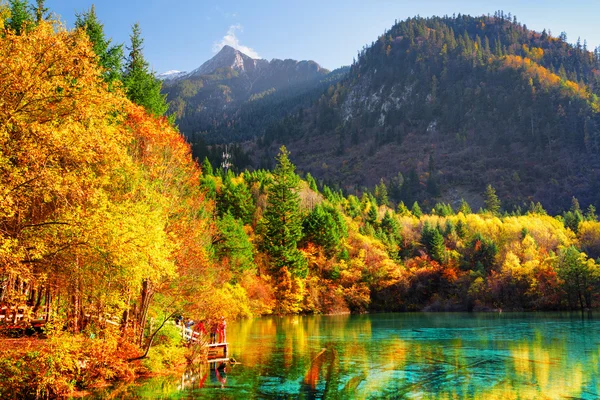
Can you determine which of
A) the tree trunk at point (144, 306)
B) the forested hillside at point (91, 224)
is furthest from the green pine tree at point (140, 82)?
the tree trunk at point (144, 306)

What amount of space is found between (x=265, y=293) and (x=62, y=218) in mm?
60826

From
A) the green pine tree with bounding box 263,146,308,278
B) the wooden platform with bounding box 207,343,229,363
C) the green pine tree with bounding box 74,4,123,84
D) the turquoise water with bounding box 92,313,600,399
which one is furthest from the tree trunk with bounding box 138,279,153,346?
the green pine tree with bounding box 263,146,308,278

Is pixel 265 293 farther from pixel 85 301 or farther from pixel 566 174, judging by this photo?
pixel 566 174

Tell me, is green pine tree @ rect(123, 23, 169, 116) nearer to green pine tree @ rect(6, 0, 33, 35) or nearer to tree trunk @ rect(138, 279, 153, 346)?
green pine tree @ rect(6, 0, 33, 35)

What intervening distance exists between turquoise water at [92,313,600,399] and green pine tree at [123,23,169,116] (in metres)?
21.7

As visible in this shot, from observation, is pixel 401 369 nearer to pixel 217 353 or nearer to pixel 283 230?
pixel 217 353

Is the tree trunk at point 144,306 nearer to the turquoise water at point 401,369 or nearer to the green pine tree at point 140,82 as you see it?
the turquoise water at point 401,369

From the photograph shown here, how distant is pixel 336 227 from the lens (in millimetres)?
93875

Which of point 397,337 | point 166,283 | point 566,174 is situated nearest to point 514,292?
point 397,337

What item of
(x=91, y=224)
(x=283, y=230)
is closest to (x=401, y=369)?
(x=91, y=224)

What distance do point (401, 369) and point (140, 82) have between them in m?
32.9

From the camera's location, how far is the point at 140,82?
46.0 meters

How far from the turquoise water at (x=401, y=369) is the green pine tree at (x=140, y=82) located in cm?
2170

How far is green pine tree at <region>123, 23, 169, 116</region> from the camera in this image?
4519 cm
